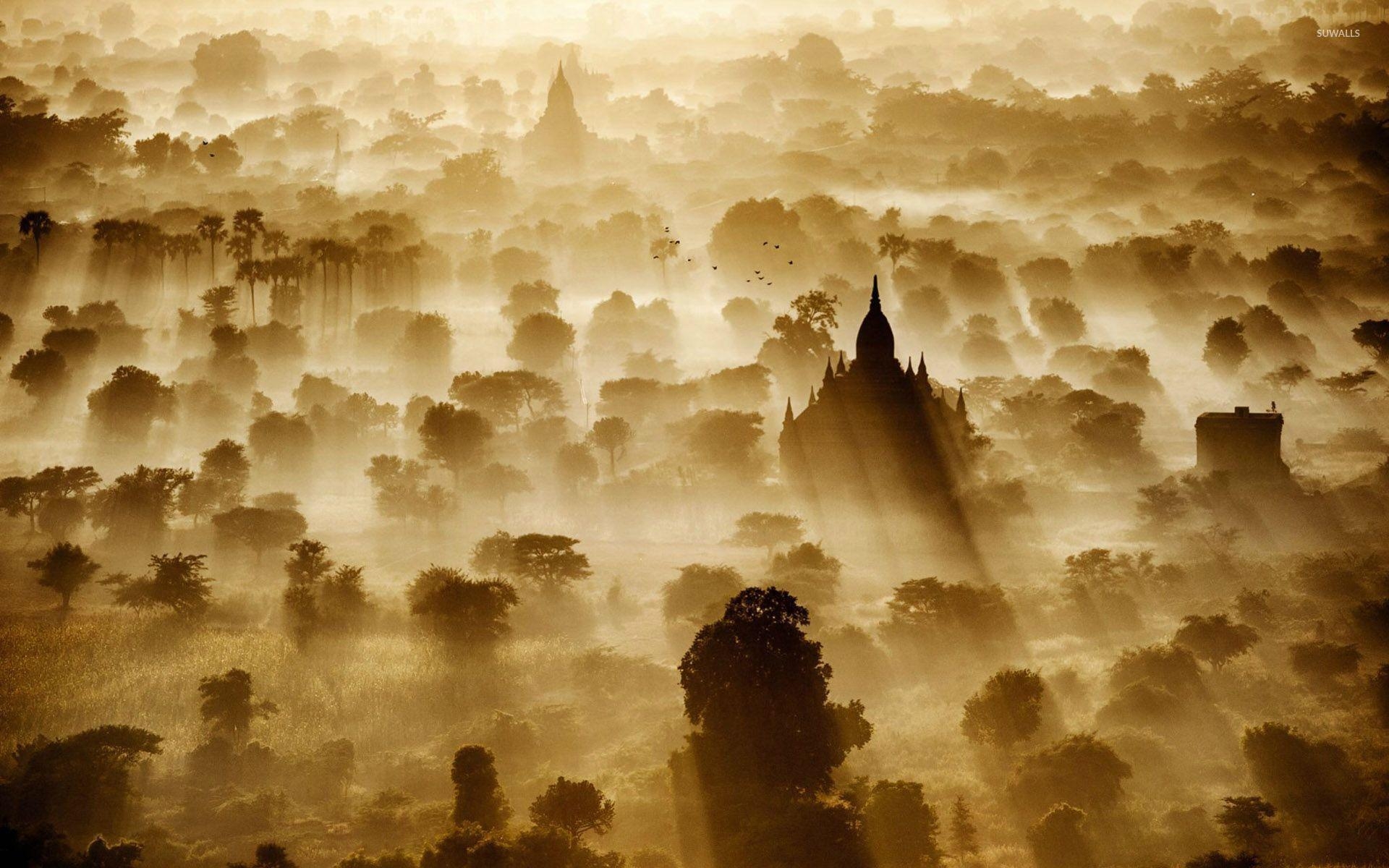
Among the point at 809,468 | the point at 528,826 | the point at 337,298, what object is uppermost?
the point at 337,298

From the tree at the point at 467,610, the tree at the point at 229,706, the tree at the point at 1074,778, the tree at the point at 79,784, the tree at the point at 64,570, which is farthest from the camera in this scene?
the tree at the point at 64,570

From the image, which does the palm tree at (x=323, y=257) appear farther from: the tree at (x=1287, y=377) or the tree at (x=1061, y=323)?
the tree at (x=1287, y=377)

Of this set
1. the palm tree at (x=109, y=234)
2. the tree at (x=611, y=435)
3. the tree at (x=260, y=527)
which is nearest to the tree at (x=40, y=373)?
the palm tree at (x=109, y=234)

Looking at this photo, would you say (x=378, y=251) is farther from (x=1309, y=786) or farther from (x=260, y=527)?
(x=1309, y=786)

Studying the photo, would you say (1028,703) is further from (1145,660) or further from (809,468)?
(809,468)

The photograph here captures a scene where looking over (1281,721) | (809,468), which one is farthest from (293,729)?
(1281,721)

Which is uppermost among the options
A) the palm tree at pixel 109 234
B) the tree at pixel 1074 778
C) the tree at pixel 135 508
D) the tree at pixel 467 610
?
the palm tree at pixel 109 234
